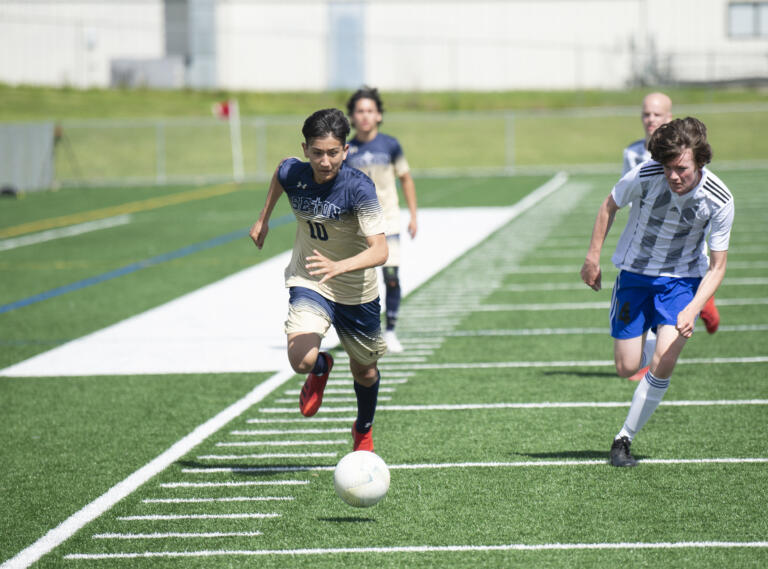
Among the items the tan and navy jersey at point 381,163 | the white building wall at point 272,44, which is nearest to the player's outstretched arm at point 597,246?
the tan and navy jersey at point 381,163

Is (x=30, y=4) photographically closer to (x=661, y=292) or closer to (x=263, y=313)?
(x=263, y=313)

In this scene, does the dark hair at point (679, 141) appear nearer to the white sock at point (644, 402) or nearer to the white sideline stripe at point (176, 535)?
the white sock at point (644, 402)

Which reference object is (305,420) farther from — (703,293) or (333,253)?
(703,293)

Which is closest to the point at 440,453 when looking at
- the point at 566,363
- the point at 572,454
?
the point at 572,454

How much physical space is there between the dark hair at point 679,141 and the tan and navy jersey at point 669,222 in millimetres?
211

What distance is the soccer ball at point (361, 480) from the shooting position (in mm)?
5270

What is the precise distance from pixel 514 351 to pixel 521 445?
9.76 feet

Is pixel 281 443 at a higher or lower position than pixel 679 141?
lower

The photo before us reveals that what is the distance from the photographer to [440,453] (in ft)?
21.4

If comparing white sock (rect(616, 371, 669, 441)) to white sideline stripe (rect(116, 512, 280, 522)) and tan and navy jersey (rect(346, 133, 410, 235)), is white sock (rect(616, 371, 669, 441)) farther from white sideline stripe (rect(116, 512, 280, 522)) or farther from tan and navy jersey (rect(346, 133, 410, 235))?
tan and navy jersey (rect(346, 133, 410, 235))

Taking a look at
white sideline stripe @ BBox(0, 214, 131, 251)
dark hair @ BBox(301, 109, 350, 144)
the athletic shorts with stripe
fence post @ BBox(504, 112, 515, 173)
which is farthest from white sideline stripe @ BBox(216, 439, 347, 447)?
fence post @ BBox(504, 112, 515, 173)

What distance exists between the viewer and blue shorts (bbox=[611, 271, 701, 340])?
6152 millimetres

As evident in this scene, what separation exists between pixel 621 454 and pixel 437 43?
42736 millimetres

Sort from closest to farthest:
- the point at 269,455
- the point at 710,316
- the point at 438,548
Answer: the point at 438,548 < the point at 269,455 < the point at 710,316
